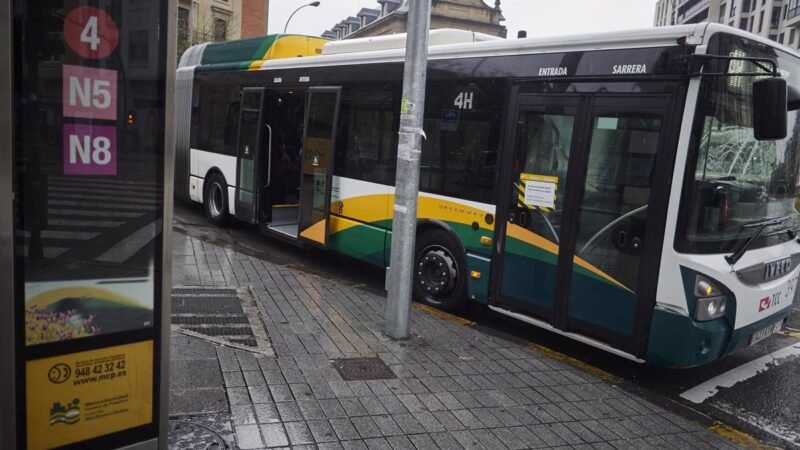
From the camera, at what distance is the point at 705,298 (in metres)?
4.86

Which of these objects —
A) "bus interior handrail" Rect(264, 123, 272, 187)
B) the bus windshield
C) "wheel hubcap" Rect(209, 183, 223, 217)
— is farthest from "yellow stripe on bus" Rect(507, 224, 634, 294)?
"wheel hubcap" Rect(209, 183, 223, 217)

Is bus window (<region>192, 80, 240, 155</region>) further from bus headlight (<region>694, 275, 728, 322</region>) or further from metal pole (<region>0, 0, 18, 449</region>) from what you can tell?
metal pole (<region>0, 0, 18, 449</region>)

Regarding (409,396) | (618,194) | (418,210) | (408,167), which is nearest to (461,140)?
(418,210)

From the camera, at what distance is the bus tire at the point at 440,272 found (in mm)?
6873

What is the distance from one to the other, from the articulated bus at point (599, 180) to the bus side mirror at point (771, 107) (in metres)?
0.01

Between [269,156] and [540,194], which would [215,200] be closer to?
[269,156]

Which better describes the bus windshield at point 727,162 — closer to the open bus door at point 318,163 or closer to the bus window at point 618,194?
the bus window at point 618,194

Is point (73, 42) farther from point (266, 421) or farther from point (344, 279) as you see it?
point (344, 279)

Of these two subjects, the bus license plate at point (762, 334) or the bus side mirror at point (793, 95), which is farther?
the bus license plate at point (762, 334)

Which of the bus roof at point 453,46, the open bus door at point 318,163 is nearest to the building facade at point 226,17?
the bus roof at point 453,46

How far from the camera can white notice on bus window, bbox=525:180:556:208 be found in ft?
19.1

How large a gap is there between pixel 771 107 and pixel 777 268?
1726 mm

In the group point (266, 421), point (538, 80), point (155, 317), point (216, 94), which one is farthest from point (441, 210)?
point (216, 94)

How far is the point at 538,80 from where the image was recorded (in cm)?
596
